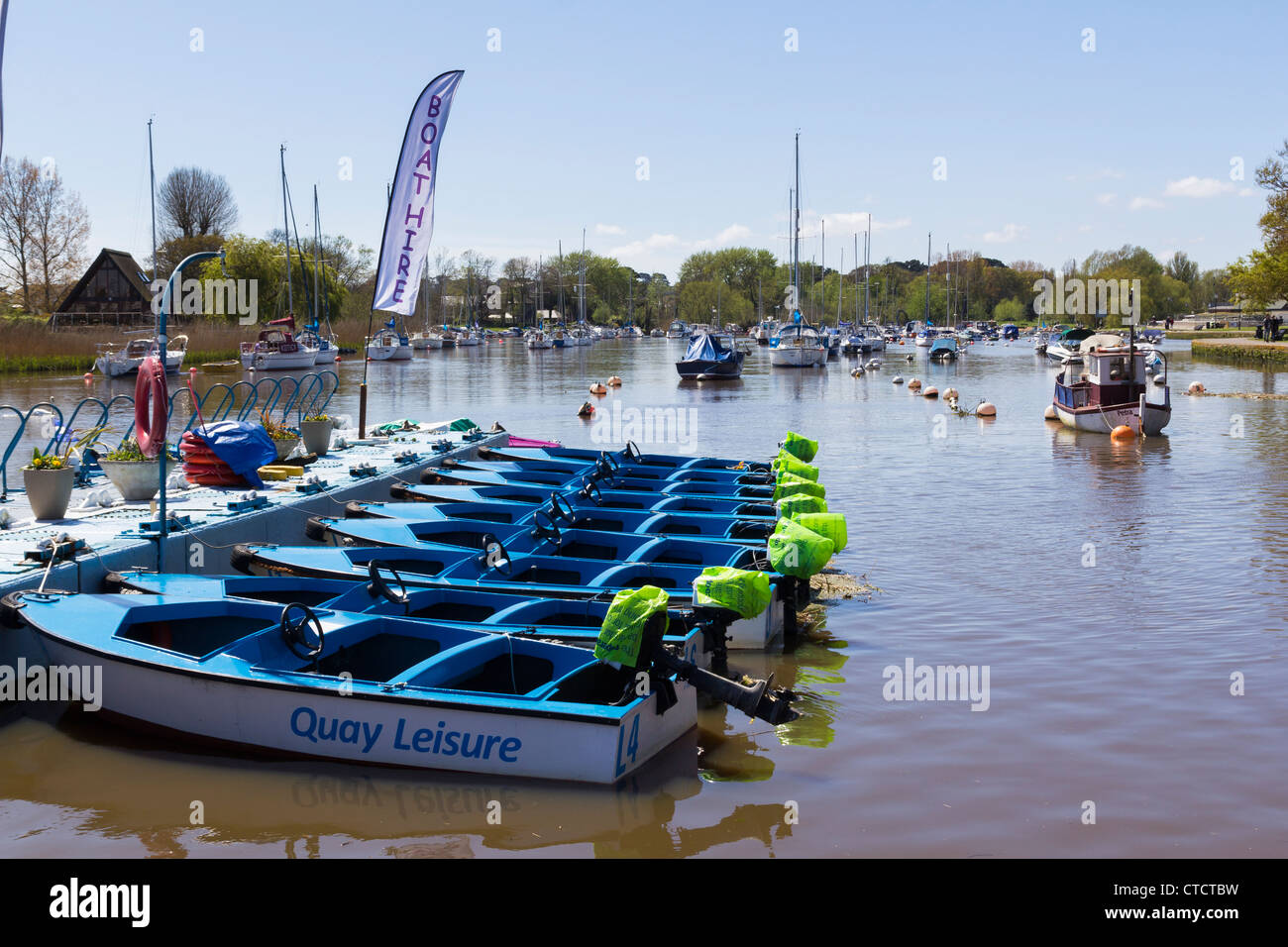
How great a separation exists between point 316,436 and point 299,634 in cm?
1070

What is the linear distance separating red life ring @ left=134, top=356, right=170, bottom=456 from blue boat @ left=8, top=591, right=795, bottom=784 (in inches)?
74.1

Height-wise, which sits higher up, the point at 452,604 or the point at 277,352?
the point at 277,352

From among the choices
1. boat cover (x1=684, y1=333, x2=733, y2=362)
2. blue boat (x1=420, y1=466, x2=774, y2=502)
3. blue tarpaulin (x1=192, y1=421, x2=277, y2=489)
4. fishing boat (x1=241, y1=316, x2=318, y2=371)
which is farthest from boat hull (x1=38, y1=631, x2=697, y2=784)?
fishing boat (x1=241, y1=316, x2=318, y2=371)

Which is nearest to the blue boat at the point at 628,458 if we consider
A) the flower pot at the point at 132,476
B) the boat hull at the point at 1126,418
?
the flower pot at the point at 132,476

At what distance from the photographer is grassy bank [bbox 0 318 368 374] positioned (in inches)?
2019

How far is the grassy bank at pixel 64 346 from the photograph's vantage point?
51.3m

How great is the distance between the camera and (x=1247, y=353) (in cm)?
6450

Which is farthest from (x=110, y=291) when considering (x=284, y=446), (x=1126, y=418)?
(x=1126, y=418)

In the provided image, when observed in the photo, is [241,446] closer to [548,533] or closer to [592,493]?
[592,493]
